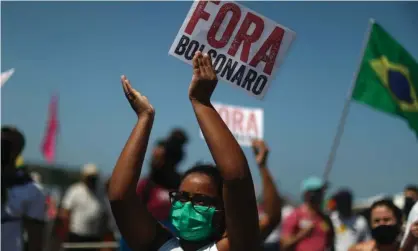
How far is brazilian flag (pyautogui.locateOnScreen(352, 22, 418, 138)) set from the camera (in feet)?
23.5

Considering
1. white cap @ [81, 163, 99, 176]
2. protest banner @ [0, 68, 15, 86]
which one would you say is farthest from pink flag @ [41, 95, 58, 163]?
protest banner @ [0, 68, 15, 86]

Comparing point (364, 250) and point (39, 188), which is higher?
point (364, 250)

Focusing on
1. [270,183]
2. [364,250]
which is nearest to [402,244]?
[364,250]

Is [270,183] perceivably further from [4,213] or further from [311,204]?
[311,204]

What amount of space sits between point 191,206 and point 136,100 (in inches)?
20.3

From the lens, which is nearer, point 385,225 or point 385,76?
point 385,225

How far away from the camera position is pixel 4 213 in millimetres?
4852

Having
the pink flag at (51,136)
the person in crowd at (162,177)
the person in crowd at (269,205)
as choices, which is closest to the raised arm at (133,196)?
the person in crowd at (269,205)

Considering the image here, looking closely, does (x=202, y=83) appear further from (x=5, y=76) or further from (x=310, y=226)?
(x=310, y=226)

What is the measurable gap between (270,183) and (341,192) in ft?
17.8

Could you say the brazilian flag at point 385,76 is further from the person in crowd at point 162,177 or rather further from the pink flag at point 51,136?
the pink flag at point 51,136

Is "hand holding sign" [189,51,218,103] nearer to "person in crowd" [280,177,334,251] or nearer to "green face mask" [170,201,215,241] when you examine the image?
"green face mask" [170,201,215,241]

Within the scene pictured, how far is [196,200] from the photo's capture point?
293cm

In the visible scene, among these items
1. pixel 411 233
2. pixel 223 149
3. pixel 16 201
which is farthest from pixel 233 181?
pixel 16 201
